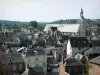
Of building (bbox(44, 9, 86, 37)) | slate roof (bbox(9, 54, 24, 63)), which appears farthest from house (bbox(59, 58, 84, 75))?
building (bbox(44, 9, 86, 37))

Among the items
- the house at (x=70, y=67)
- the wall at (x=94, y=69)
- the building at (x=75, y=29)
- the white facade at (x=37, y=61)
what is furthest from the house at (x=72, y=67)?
the building at (x=75, y=29)

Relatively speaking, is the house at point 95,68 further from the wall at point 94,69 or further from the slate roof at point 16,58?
the slate roof at point 16,58

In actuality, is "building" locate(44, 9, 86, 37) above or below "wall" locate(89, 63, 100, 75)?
below

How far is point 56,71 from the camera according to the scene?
3869 centimetres

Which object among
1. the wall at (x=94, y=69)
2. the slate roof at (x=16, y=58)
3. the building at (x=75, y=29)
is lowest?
the building at (x=75, y=29)

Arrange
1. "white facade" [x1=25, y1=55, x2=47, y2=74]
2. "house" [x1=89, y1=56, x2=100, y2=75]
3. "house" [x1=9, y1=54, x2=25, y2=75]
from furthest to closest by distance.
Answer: "white facade" [x1=25, y1=55, x2=47, y2=74], "house" [x1=9, y1=54, x2=25, y2=75], "house" [x1=89, y1=56, x2=100, y2=75]

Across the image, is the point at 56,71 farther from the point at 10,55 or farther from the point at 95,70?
the point at 95,70

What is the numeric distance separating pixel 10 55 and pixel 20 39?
36.7m

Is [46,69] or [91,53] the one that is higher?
[91,53]

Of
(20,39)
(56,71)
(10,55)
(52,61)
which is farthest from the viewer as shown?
(20,39)

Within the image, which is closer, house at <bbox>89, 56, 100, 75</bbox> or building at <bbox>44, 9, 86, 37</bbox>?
house at <bbox>89, 56, 100, 75</bbox>

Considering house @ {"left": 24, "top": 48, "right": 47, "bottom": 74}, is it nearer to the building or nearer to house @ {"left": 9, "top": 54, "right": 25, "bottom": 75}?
house @ {"left": 9, "top": 54, "right": 25, "bottom": 75}

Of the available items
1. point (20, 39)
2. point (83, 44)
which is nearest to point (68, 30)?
point (20, 39)

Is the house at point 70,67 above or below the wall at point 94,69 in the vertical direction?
below
